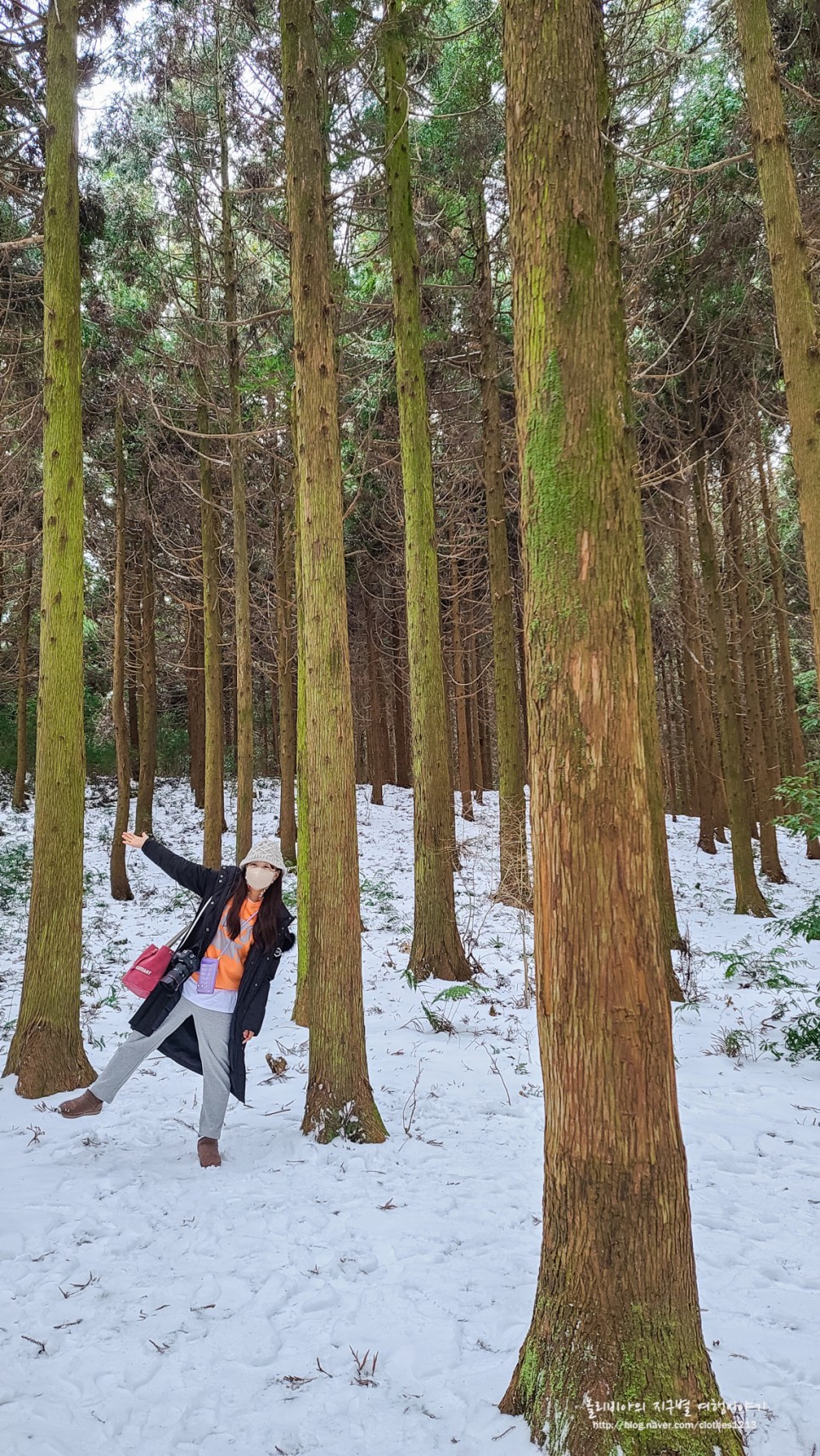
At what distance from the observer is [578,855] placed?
218 cm

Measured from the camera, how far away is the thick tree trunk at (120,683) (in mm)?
12680

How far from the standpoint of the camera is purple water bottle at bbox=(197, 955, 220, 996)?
4.56m

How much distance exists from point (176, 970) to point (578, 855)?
3216 mm

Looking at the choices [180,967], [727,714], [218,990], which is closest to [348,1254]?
[218,990]

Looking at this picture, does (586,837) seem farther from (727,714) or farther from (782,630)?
(782,630)

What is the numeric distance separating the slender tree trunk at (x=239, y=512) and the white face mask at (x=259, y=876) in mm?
5913

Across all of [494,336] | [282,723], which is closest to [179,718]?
[282,723]

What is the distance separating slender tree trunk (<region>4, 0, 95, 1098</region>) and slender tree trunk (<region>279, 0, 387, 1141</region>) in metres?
2.08

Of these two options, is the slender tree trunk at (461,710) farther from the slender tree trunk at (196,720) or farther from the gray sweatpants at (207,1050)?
the gray sweatpants at (207,1050)

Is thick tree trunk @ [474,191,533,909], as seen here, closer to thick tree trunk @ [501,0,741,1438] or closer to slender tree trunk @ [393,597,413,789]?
thick tree trunk @ [501,0,741,1438]

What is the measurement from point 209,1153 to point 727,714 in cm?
1026

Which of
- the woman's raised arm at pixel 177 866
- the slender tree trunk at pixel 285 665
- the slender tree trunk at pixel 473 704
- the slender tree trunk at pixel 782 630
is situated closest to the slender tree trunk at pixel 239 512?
the slender tree trunk at pixel 285 665

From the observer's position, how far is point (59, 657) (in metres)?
5.84

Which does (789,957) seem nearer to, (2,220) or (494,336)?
(494,336)
